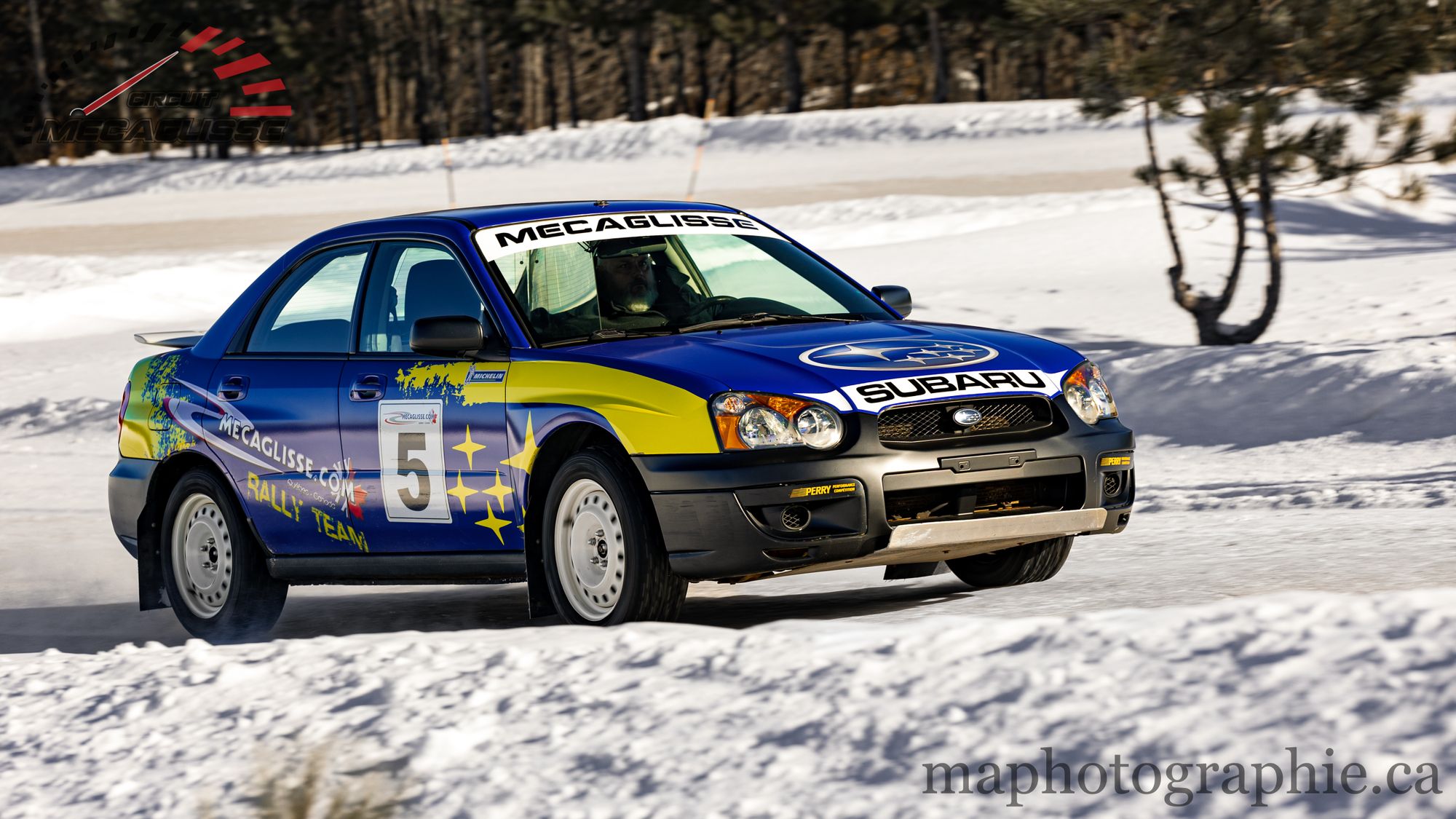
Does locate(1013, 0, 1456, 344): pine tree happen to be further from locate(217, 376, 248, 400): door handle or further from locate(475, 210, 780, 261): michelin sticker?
locate(217, 376, 248, 400): door handle

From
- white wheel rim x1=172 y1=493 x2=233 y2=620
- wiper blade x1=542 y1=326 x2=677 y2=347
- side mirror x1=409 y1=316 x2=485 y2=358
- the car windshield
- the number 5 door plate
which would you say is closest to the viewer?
side mirror x1=409 y1=316 x2=485 y2=358

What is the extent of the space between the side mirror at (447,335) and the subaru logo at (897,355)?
1163 mm

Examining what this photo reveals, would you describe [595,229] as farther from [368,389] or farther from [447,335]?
[368,389]

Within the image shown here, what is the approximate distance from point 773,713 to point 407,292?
3.24m

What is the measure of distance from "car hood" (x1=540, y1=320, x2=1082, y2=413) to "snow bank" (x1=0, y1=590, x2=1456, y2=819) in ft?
2.90

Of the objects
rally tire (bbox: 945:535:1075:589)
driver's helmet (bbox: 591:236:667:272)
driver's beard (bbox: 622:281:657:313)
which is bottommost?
rally tire (bbox: 945:535:1075:589)

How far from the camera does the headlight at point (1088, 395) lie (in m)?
6.74

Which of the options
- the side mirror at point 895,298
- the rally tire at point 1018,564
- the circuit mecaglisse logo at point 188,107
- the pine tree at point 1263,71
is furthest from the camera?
the circuit mecaglisse logo at point 188,107

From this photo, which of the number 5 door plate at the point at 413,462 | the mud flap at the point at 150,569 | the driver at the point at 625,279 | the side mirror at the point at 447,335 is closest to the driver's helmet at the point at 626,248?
the driver at the point at 625,279

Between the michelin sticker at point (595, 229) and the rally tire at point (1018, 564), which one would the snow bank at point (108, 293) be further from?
the rally tire at point (1018, 564)

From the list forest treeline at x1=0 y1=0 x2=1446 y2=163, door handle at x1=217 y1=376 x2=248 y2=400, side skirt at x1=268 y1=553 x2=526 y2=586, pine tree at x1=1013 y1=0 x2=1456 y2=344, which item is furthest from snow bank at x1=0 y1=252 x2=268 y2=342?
forest treeline at x1=0 y1=0 x2=1446 y2=163

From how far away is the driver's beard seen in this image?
720 cm

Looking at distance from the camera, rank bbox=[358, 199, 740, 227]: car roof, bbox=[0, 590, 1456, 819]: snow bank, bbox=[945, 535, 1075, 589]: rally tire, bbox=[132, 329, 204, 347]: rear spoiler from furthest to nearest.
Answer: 1. bbox=[132, 329, 204, 347]: rear spoiler
2. bbox=[945, 535, 1075, 589]: rally tire
3. bbox=[358, 199, 740, 227]: car roof
4. bbox=[0, 590, 1456, 819]: snow bank

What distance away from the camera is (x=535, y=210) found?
7590 mm
